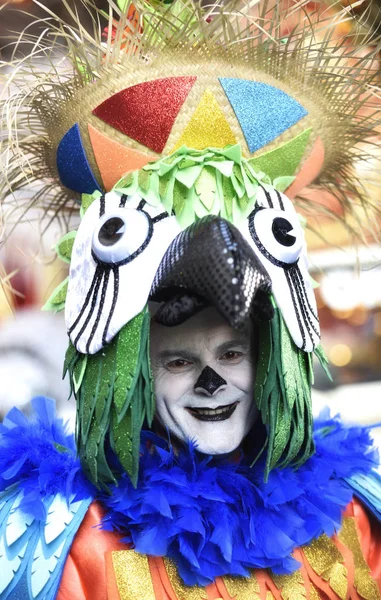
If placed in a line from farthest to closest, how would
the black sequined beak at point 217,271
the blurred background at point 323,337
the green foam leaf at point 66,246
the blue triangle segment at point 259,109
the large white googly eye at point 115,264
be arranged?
1. the blurred background at point 323,337
2. the green foam leaf at point 66,246
3. the blue triangle segment at point 259,109
4. the large white googly eye at point 115,264
5. the black sequined beak at point 217,271

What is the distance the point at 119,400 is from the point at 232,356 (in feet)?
0.93

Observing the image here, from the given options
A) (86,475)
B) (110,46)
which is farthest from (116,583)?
(110,46)

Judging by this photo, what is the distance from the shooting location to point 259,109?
1.63 meters

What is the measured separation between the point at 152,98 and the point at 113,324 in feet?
1.56

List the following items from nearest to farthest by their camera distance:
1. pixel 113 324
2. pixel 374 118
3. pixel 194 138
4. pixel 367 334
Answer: pixel 113 324 < pixel 194 138 < pixel 374 118 < pixel 367 334

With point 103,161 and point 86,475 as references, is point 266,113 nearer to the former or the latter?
point 103,161

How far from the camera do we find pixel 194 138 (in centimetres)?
162

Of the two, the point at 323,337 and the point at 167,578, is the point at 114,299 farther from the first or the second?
the point at 323,337

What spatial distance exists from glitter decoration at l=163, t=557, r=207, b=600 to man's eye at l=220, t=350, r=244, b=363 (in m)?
0.44

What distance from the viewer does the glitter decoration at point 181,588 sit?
1594mm

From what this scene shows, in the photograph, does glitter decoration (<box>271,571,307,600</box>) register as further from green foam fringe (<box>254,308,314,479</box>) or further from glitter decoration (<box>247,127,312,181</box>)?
glitter decoration (<box>247,127,312,181</box>)

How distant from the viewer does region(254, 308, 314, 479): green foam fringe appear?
61.9 inches

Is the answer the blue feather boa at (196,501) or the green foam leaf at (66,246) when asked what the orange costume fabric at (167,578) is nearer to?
the blue feather boa at (196,501)

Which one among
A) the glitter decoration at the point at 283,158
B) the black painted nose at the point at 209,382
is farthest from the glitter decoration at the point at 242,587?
the glitter decoration at the point at 283,158
